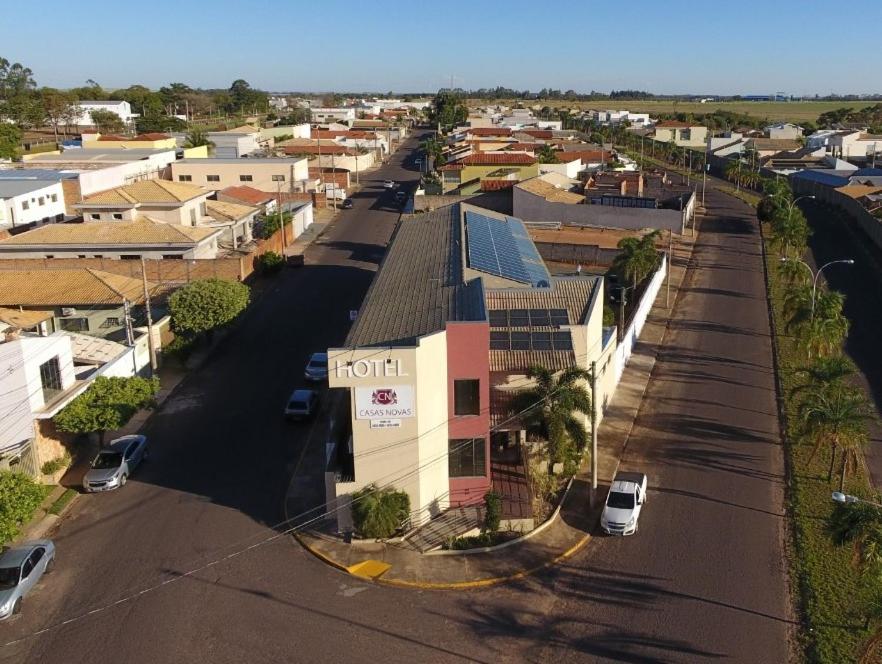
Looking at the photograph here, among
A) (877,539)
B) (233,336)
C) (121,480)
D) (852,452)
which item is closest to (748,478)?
(852,452)

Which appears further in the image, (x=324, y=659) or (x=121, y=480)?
(x=121, y=480)

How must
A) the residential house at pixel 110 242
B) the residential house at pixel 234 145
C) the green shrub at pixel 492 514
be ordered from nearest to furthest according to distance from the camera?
the green shrub at pixel 492 514 < the residential house at pixel 110 242 < the residential house at pixel 234 145

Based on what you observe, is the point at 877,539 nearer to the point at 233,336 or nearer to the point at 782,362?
the point at 782,362

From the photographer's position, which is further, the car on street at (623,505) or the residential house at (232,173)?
the residential house at (232,173)

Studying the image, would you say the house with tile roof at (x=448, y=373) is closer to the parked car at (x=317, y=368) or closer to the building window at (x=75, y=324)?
the parked car at (x=317, y=368)

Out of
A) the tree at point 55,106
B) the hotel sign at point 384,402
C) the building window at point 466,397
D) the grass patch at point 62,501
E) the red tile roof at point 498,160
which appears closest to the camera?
the hotel sign at point 384,402

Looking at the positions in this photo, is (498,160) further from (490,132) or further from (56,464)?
(56,464)

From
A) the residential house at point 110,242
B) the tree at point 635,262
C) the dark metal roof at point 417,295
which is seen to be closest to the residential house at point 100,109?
the residential house at point 110,242
